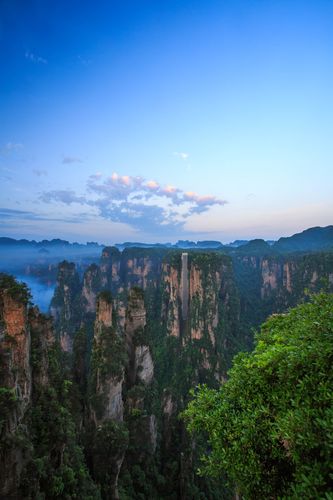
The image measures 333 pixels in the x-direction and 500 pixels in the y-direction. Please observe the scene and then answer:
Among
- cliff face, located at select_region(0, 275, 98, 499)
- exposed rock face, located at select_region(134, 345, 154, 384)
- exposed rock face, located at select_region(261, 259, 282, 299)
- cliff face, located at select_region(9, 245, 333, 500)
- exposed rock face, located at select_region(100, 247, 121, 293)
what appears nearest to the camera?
cliff face, located at select_region(0, 275, 98, 499)

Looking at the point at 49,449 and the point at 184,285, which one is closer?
the point at 49,449

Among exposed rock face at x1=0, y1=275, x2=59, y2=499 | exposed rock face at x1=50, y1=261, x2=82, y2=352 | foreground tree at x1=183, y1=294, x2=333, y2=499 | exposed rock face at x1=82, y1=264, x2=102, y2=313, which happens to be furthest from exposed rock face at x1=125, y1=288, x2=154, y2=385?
exposed rock face at x1=82, y1=264, x2=102, y2=313

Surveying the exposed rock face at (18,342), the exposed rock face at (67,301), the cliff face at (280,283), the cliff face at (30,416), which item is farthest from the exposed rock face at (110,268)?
the exposed rock face at (18,342)

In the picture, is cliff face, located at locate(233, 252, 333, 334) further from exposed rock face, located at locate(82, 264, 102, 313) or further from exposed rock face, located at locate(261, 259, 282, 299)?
exposed rock face, located at locate(82, 264, 102, 313)

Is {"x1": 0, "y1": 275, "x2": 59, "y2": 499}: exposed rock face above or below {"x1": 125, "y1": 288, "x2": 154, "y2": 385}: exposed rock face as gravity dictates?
above

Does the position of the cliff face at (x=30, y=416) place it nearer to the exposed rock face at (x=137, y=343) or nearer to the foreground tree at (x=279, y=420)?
the foreground tree at (x=279, y=420)

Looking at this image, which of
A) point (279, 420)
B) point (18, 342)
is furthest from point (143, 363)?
point (279, 420)

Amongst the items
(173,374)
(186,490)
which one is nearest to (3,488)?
(186,490)

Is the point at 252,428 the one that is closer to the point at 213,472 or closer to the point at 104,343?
the point at 213,472

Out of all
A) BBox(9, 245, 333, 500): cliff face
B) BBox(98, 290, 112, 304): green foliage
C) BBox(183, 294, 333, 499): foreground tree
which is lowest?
BBox(9, 245, 333, 500): cliff face

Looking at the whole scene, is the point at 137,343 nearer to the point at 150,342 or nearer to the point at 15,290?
the point at 150,342
